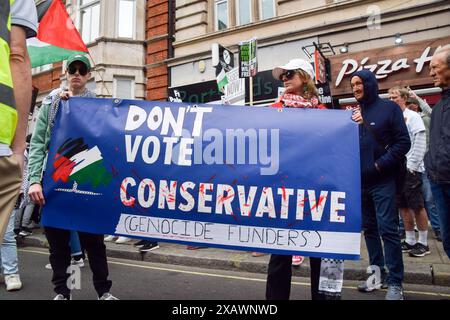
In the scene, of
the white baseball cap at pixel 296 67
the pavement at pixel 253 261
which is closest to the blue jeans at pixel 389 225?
the pavement at pixel 253 261

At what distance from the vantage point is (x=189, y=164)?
8.92 feet

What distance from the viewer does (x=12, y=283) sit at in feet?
12.3

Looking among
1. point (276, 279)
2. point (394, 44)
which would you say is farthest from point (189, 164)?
point (394, 44)

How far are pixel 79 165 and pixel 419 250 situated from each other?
14.2ft

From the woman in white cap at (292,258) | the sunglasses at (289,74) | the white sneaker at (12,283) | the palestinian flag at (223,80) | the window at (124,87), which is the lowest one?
the white sneaker at (12,283)

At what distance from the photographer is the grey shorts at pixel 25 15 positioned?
1.53 meters

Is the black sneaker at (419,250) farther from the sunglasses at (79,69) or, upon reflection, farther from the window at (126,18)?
the window at (126,18)

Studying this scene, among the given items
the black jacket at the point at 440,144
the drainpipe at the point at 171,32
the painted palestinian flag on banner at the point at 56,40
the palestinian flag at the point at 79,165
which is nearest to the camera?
the black jacket at the point at 440,144

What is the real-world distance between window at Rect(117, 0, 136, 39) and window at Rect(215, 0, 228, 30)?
4.03 meters

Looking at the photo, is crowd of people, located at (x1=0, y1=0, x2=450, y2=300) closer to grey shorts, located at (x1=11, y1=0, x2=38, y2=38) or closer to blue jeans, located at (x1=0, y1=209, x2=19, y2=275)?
blue jeans, located at (x1=0, y1=209, x2=19, y2=275)

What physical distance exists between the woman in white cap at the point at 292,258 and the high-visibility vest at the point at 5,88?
184 cm

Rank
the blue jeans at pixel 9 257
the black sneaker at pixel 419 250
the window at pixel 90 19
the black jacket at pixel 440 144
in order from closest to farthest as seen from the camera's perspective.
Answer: the black jacket at pixel 440 144 → the blue jeans at pixel 9 257 → the black sneaker at pixel 419 250 → the window at pixel 90 19
